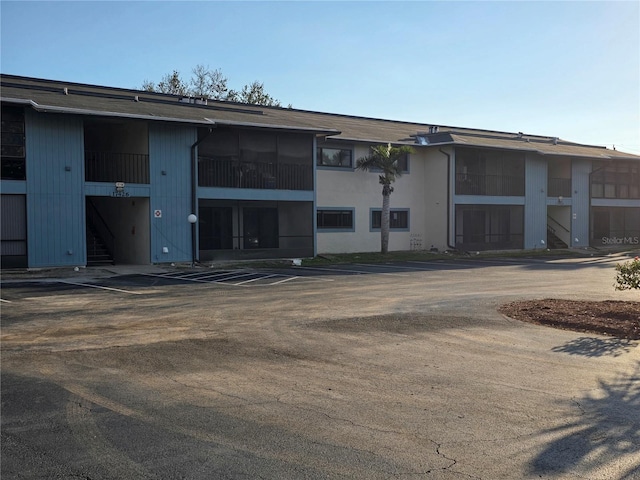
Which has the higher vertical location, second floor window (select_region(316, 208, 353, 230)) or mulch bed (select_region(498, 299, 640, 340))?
second floor window (select_region(316, 208, 353, 230))

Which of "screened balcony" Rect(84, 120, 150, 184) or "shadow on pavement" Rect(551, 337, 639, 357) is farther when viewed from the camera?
"screened balcony" Rect(84, 120, 150, 184)

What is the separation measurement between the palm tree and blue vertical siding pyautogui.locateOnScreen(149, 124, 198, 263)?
30.6ft

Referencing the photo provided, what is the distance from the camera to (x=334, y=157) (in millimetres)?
30328

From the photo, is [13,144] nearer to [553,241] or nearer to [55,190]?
[55,190]

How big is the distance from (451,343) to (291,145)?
18979mm

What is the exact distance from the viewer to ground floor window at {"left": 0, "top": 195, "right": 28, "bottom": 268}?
20328 mm

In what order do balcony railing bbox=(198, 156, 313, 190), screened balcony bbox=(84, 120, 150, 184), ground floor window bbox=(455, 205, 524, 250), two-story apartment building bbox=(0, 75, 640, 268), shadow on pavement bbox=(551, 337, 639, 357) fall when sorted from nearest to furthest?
shadow on pavement bbox=(551, 337, 639, 357)
two-story apartment building bbox=(0, 75, 640, 268)
screened balcony bbox=(84, 120, 150, 184)
balcony railing bbox=(198, 156, 313, 190)
ground floor window bbox=(455, 205, 524, 250)

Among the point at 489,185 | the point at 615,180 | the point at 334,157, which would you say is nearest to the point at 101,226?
the point at 334,157

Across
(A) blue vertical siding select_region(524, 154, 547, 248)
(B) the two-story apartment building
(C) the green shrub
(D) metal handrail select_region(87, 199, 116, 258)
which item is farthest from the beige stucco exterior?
(C) the green shrub

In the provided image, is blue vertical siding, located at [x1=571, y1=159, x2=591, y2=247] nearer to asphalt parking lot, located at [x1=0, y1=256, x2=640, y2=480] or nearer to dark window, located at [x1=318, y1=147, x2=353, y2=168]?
dark window, located at [x1=318, y1=147, x2=353, y2=168]

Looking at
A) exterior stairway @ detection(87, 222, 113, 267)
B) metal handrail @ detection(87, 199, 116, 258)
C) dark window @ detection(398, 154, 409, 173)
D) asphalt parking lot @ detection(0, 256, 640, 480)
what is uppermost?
dark window @ detection(398, 154, 409, 173)

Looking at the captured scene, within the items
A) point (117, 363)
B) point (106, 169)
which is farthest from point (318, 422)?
point (106, 169)

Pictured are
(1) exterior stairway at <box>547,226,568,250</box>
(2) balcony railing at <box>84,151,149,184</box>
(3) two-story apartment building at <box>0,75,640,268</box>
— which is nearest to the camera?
(3) two-story apartment building at <box>0,75,640,268</box>

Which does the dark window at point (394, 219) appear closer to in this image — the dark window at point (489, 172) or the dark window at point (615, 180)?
the dark window at point (489, 172)
